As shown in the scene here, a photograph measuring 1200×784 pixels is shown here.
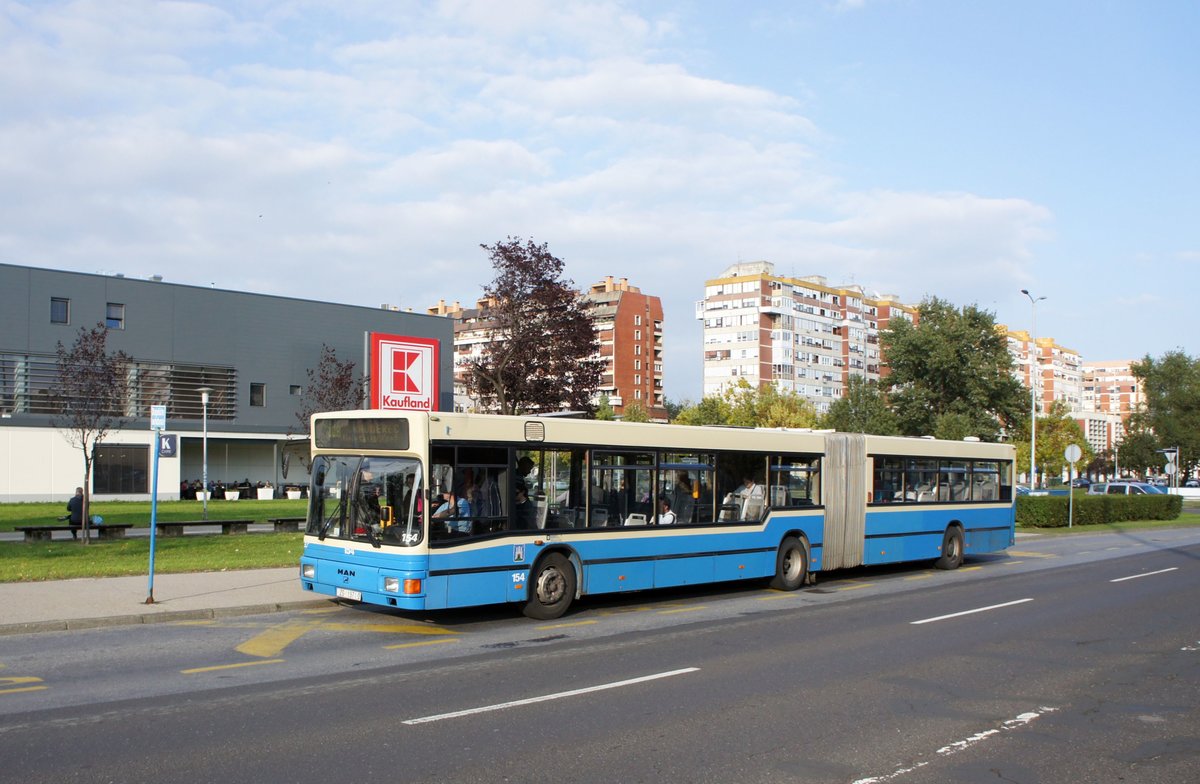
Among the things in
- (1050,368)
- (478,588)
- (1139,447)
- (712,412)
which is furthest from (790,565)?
(1050,368)

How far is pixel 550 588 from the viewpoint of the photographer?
13289 millimetres

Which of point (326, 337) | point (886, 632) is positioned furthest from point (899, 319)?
point (886, 632)

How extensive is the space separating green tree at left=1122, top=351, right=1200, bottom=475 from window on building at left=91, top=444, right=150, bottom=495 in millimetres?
96665

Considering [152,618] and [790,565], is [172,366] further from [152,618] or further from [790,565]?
[790,565]

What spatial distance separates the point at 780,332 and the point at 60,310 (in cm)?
9153

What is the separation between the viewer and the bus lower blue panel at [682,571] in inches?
580

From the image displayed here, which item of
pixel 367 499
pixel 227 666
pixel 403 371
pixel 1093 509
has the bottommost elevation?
pixel 1093 509

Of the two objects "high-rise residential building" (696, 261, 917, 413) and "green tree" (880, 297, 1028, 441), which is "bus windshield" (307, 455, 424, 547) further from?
"high-rise residential building" (696, 261, 917, 413)

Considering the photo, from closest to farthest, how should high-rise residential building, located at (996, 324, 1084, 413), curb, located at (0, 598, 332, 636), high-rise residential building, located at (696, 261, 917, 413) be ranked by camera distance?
curb, located at (0, 598, 332, 636), high-rise residential building, located at (696, 261, 917, 413), high-rise residential building, located at (996, 324, 1084, 413)

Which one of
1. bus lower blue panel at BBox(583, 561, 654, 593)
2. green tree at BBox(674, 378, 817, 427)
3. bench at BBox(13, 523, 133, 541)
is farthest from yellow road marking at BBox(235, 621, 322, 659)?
green tree at BBox(674, 378, 817, 427)

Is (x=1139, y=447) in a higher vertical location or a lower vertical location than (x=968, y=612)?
higher

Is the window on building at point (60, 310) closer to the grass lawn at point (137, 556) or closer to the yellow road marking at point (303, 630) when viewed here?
→ the grass lawn at point (137, 556)

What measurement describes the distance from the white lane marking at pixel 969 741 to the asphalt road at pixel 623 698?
26 millimetres

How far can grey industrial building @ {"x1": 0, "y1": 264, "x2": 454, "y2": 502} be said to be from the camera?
45.4 metres
